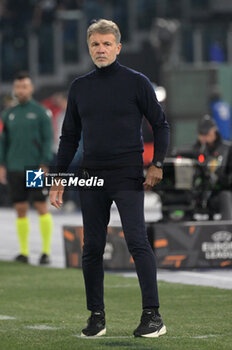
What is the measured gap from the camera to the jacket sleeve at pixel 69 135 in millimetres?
7801

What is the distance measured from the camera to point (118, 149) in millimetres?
7602

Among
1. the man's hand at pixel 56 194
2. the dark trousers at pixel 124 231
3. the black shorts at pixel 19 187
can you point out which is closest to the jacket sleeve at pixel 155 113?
the dark trousers at pixel 124 231

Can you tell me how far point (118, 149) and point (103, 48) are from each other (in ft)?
1.96

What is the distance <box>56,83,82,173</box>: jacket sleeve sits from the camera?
7.80 m

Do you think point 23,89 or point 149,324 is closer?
point 149,324

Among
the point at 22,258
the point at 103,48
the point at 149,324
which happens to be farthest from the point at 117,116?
the point at 22,258

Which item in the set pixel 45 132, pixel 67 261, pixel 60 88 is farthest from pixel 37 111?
pixel 60 88

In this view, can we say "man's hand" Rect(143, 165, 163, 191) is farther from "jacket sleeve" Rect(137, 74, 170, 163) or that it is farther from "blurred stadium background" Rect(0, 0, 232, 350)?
"blurred stadium background" Rect(0, 0, 232, 350)

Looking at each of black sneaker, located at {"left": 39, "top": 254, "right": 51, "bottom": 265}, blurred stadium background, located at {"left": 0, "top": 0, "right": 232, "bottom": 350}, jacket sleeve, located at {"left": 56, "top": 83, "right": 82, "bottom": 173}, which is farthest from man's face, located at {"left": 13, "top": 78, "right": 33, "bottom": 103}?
jacket sleeve, located at {"left": 56, "top": 83, "right": 82, "bottom": 173}

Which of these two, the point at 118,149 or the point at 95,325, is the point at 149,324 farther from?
the point at 118,149

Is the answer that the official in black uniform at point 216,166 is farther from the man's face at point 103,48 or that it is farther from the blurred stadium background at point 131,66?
the man's face at point 103,48

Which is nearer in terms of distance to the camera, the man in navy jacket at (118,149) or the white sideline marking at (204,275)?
the man in navy jacket at (118,149)

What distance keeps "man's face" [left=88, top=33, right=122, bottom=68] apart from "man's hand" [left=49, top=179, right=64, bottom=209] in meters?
0.78

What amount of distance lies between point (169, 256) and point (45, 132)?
2015 mm
